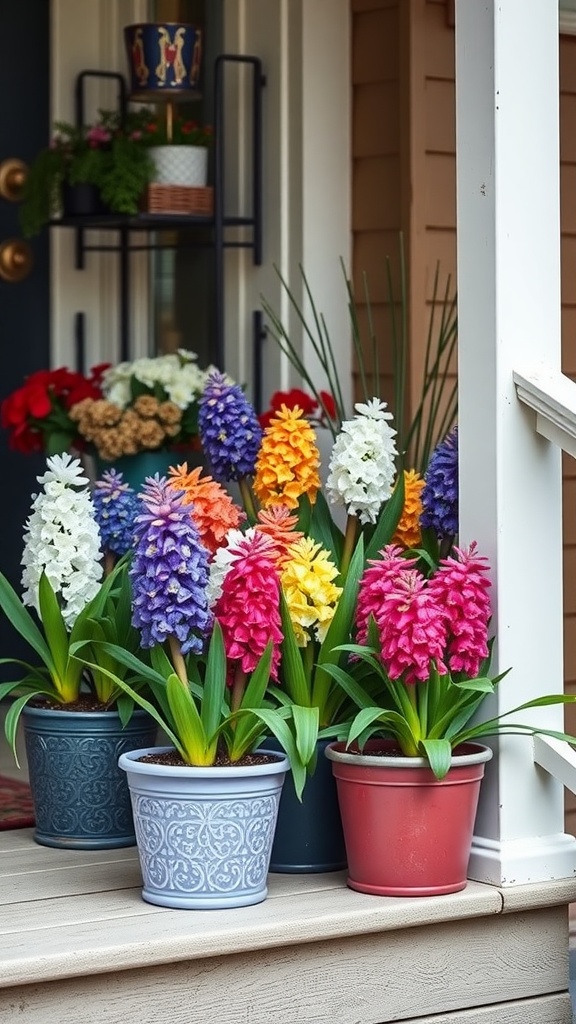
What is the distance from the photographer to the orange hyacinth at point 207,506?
2.52 metres

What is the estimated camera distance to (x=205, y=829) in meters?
2.15

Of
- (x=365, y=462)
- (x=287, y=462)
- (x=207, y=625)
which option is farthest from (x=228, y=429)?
(x=207, y=625)

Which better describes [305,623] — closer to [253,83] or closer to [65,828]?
[65,828]

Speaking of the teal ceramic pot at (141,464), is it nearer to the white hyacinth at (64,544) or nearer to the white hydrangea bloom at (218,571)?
the white hyacinth at (64,544)

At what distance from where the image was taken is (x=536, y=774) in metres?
2.38

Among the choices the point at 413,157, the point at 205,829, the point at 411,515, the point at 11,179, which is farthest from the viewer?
the point at 11,179

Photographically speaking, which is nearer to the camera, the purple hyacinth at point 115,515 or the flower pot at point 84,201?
the purple hyacinth at point 115,515

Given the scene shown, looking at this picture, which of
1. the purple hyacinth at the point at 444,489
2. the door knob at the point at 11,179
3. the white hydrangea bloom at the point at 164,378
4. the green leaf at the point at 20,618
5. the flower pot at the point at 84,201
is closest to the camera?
the green leaf at the point at 20,618

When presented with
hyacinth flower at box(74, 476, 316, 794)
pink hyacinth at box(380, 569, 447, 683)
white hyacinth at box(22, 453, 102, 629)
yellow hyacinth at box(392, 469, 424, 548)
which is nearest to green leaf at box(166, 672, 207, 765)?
hyacinth flower at box(74, 476, 316, 794)

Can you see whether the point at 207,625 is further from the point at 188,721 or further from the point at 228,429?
the point at 228,429

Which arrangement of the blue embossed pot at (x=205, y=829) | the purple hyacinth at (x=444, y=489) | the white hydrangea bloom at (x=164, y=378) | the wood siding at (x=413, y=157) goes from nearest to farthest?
1. the blue embossed pot at (x=205, y=829)
2. the purple hyacinth at (x=444, y=489)
3. the wood siding at (x=413, y=157)
4. the white hydrangea bloom at (x=164, y=378)

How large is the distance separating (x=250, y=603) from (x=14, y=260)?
6.56 ft

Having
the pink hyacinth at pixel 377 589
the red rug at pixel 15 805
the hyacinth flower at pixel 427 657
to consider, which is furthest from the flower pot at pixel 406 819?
the red rug at pixel 15 805

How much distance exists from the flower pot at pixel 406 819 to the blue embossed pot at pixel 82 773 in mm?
370
